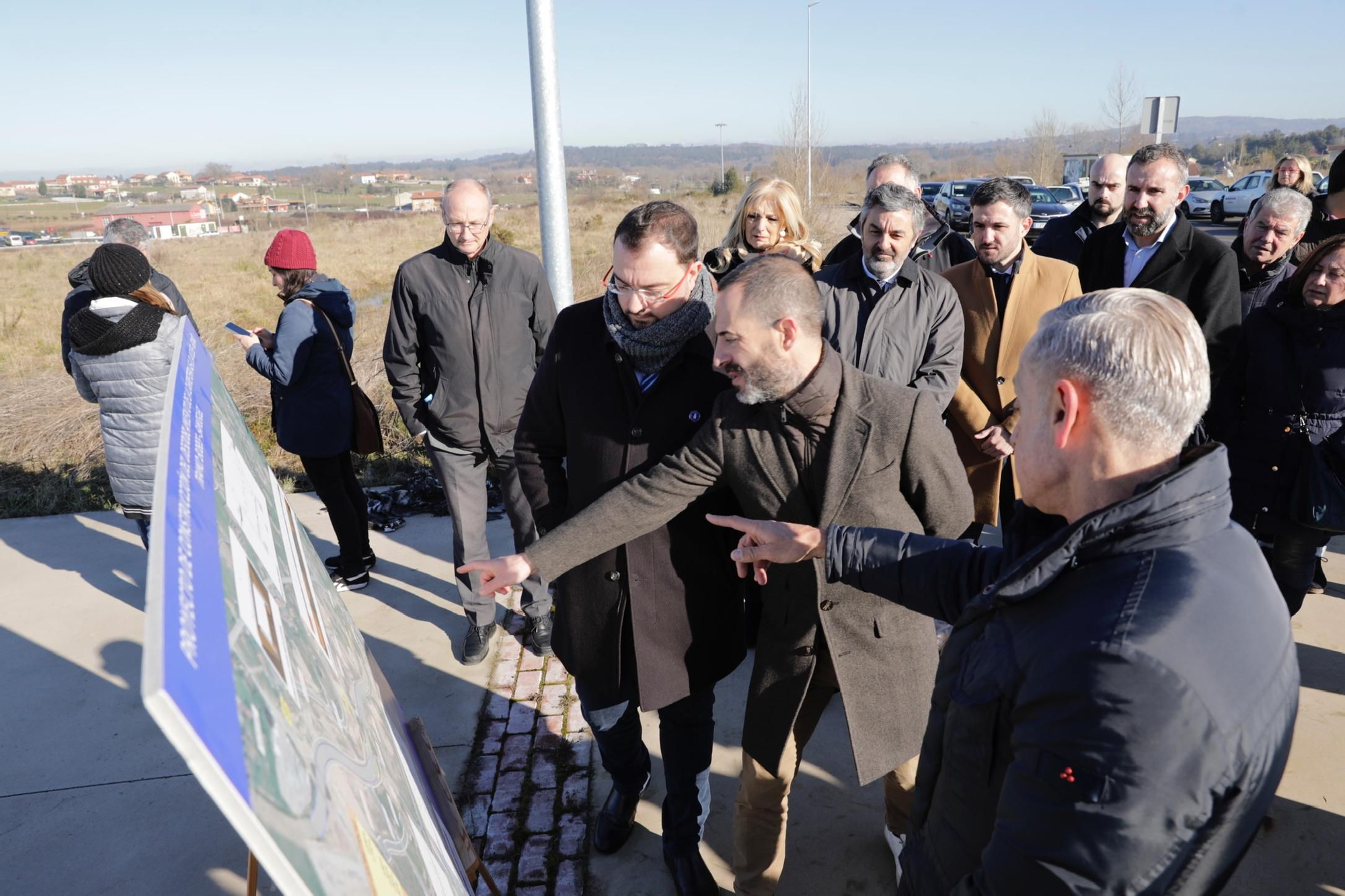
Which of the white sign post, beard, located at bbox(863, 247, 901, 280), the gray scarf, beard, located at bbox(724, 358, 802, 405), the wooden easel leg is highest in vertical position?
the white sign post

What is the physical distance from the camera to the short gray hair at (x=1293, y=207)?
4.22 metres

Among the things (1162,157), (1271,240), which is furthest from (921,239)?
(1271,240)

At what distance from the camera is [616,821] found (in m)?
2.90

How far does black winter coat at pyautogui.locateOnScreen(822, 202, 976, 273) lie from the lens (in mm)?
4648

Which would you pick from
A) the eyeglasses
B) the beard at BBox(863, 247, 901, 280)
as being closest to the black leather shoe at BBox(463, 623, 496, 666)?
the eyeglasses

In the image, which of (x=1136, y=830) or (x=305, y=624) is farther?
(x=305, y=624)

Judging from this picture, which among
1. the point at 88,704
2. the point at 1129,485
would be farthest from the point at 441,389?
the point at 1129,485

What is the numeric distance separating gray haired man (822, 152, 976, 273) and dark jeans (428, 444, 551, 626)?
6.60ft

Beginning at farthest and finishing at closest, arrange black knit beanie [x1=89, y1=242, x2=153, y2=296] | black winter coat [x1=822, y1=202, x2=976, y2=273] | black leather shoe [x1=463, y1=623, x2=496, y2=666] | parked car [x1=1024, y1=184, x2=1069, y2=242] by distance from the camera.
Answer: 1. parked car [x1=1024, y1=184, x2=1069, y2=242]
2. black winter coat [x1=822, y1=202, x2=976, y2=273]
3. black leather shoe [x1=463, y1=623, x2=496, y2=666]
4. black knit beanie [x1=89, y1=242, x2=153, y2=296]

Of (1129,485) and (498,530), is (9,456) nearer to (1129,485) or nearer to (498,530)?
(498,530)

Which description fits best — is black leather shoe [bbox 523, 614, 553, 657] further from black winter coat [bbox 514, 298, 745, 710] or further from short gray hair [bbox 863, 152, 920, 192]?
short gray hair [bbox 863, 152, 920, 192]

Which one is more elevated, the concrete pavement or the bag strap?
the bag strap

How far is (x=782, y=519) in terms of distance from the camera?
7.51ft

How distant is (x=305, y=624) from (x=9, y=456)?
771cm
